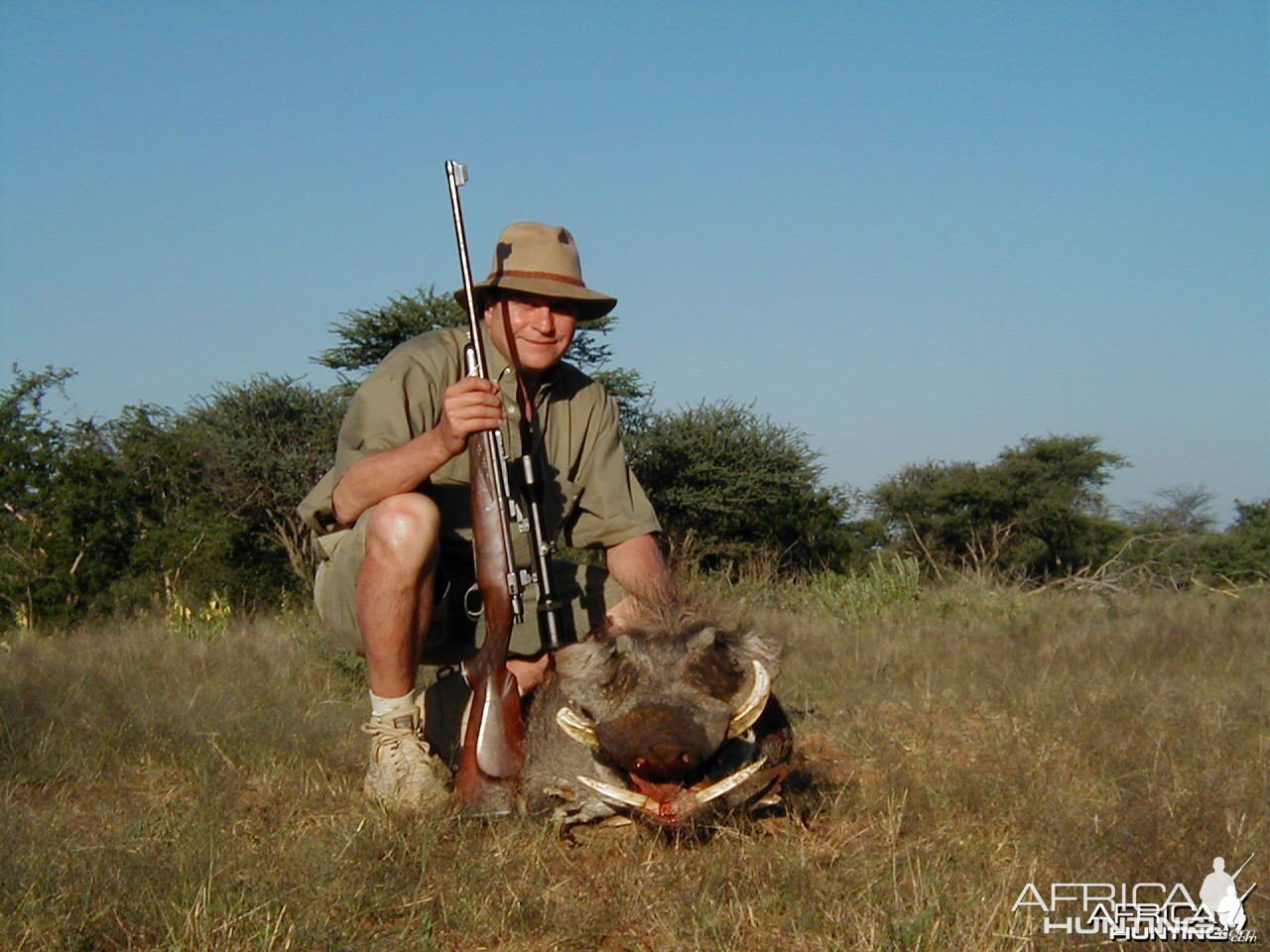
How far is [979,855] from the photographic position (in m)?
3.16

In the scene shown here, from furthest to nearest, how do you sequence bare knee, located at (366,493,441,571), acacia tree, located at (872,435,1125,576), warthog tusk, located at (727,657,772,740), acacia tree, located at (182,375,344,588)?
acacia tree, located at (872,435,1125,576) → acacia tree, located at (182,375,344,588) → bare knee, located at (366,493,441,571) → warthog tusk, located at (727,657,772,740)

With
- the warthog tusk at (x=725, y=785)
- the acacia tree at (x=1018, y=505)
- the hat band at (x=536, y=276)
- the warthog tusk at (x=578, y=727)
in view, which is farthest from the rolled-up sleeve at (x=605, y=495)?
the acacia tree at (x=1018, y=505)

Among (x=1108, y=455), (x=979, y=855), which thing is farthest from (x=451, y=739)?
(x=1108, y=455)

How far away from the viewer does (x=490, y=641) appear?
3.71m

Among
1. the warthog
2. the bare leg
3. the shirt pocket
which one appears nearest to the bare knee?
the bare leg

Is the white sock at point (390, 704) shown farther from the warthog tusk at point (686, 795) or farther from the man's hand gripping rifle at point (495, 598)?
the warthog tusk at point (686, 795)

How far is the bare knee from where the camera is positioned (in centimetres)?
381

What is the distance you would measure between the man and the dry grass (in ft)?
1.56

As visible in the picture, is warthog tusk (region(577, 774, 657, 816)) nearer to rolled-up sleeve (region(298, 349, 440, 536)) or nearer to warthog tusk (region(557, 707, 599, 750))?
warthog tusk (region(557, 707, 599, 750))

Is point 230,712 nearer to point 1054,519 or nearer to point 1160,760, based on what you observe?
point 1160,760

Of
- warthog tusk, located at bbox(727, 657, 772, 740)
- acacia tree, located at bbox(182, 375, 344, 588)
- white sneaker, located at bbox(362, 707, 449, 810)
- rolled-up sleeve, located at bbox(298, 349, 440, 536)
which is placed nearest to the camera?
warthog tusk, located at bbox(727, 657, 772, 740)

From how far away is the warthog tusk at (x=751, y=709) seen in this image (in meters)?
3.06

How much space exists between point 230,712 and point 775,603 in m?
5.09

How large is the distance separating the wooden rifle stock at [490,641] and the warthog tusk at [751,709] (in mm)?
774
